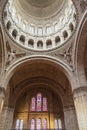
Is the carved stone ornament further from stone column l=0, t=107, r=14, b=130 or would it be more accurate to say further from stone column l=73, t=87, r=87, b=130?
stone column l=73, t=87, r=87, b=130

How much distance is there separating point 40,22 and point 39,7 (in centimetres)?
291

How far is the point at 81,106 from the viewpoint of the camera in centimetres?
1183

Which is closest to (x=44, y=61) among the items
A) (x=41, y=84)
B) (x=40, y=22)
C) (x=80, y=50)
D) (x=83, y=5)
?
(x=80, y=50)

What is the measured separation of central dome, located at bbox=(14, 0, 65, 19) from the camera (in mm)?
20281

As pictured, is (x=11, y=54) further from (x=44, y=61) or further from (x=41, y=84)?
(x=41, y=84)

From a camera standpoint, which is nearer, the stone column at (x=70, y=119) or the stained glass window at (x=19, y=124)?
the stone column at (x=70, y=119)

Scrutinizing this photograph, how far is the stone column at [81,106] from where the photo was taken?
1121 centimetres

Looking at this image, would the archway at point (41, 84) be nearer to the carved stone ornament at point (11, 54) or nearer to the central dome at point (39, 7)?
Result: the carved stone ornament at point (11, 54)

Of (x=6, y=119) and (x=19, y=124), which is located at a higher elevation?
(x=6, y=119)

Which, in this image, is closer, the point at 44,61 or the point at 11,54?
the point at 11,54

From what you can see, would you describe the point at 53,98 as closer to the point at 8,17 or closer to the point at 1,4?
the point at 8,17

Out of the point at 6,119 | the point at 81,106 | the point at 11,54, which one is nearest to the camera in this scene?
the point at 81,106

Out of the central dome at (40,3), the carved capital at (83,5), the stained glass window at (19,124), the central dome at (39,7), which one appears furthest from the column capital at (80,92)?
the central dome at (40,3)

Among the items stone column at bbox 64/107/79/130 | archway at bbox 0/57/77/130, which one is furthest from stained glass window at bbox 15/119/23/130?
stone column at bbox 64/107/79/130
